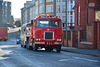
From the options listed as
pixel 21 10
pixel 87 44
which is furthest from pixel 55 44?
pixel 21 10

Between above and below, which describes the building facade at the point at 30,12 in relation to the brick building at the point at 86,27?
above

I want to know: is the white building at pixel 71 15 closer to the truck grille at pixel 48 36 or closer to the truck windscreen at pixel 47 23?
the truck windscreen at pixel 47 23

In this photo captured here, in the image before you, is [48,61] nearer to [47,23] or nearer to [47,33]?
[47,33]

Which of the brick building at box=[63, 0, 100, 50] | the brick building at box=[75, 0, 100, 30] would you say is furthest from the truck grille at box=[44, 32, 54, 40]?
the brick building at box=[75, 0, 100, 30]

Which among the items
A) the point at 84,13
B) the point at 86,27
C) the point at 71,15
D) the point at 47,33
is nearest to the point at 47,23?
the point at 47,33

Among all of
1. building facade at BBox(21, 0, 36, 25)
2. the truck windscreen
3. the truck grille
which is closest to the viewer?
the truck grille

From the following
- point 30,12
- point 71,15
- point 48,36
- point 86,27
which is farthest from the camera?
point 30,12

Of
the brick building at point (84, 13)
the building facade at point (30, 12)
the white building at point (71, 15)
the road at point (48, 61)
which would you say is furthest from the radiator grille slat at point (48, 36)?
the building facade at point (30, 12)

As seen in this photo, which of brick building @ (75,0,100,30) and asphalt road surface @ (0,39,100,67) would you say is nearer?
asphalt road surface @ (0,39,100,67)

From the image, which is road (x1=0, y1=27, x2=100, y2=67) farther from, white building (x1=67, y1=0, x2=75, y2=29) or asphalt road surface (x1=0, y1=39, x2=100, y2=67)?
white building (x1=67, y1=0, x2=75, y2=29)

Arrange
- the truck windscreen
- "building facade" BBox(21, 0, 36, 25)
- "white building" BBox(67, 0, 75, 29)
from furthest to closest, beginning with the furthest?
"building facade" BBox(21, 0, 36, 25), "white building" BBox(67, 0, 75, 29), the truck windscreen

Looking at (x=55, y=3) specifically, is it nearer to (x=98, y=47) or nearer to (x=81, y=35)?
(x=81, y=35)

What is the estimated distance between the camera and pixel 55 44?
92.1ft

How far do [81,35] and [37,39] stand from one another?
37.4ft
